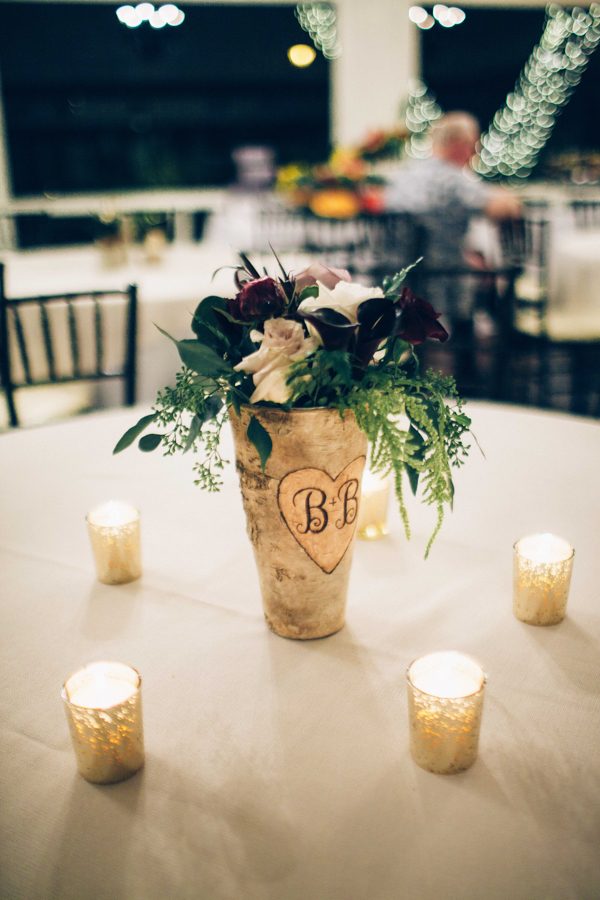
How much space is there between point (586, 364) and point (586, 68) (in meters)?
4.05

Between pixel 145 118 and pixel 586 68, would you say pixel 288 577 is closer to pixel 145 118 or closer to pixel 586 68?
pixel 145 118

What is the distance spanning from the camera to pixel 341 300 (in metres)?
0.71

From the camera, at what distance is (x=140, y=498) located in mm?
1181

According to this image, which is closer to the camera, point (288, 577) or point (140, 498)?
point (288, 577)

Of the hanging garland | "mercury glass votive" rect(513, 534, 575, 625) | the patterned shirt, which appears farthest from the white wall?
"mercury glass votive" rect(513, 534, 575, 625)

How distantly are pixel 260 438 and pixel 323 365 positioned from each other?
3.3 inches

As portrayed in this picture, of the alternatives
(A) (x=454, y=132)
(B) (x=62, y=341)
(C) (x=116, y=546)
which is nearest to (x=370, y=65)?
(A) (x=454, y=132)

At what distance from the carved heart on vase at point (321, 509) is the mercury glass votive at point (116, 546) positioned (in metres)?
0.26

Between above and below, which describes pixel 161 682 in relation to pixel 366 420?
below

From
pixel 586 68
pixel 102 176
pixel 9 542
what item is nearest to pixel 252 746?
pixel 9 542

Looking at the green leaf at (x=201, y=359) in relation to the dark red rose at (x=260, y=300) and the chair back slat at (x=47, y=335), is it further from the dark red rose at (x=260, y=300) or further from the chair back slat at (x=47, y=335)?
the chair back slat at (x=47, y=335)

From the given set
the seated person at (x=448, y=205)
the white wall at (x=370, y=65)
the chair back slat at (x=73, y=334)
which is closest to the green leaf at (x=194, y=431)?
the chair back slat at (x=73, y=334)

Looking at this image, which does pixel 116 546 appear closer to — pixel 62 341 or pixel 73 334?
pixel 73 334

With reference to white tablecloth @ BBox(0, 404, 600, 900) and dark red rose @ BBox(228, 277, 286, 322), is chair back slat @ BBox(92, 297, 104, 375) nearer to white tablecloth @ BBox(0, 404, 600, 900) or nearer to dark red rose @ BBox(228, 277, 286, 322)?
white tablecloth @ BBox(0, 404, 600, 900)
